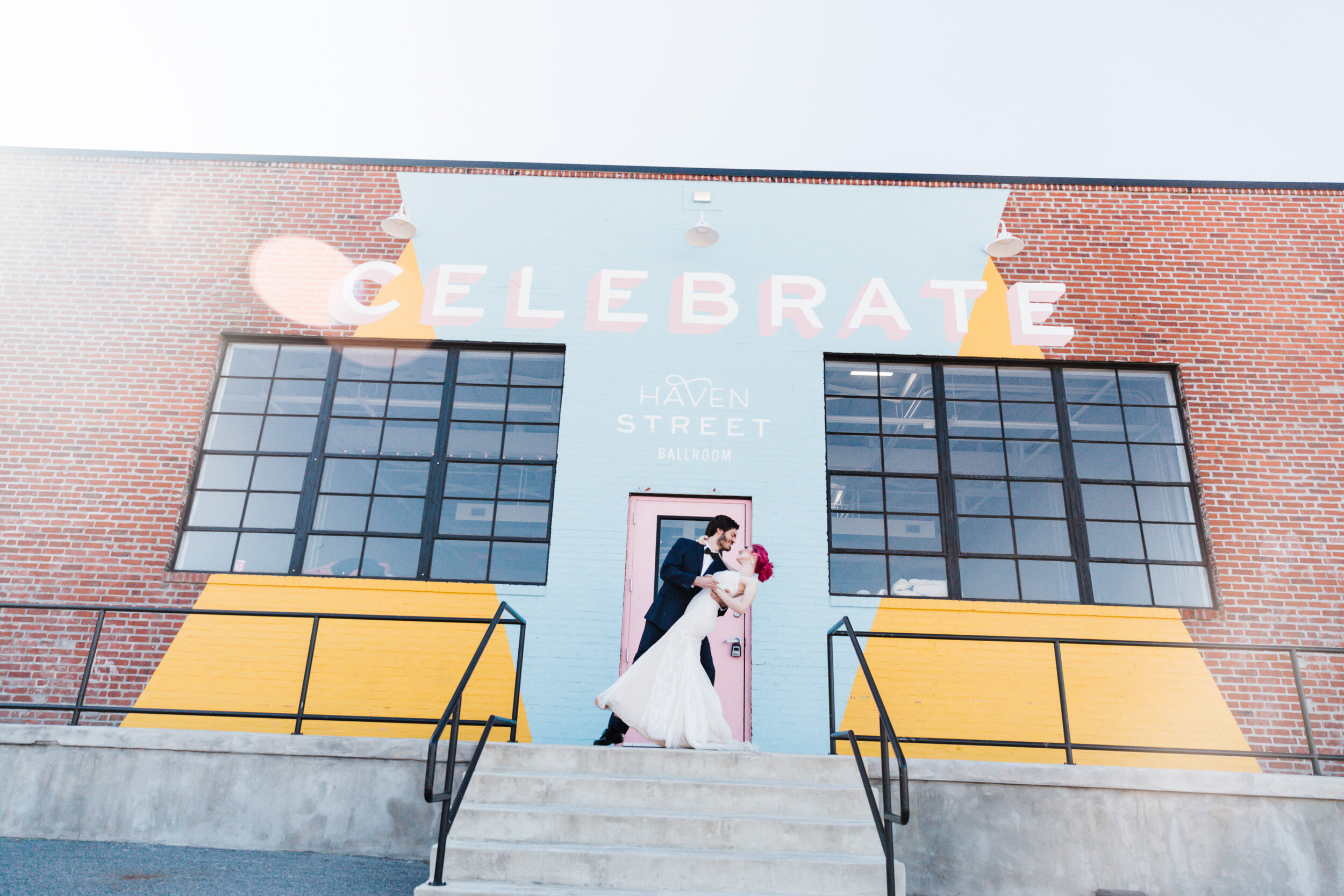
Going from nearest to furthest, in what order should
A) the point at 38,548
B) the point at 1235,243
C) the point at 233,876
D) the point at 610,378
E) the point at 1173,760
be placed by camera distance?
the point at 233,876 < the point at 1173,760 < the point at 38,548 < the point at 610,378 < the point at 1235,243

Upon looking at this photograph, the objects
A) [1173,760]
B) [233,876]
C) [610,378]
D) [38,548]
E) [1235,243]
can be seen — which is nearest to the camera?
[233,876]

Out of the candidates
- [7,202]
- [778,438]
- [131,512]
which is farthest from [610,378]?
[7,202]

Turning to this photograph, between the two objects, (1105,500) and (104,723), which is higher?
(1105,500)

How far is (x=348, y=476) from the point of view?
723 centimetres

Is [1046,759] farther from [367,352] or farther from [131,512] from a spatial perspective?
[131,512]

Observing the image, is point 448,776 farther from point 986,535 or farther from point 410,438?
point 986,535

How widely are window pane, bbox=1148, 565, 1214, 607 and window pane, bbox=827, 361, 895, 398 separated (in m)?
2.93

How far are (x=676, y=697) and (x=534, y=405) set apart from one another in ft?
11.3

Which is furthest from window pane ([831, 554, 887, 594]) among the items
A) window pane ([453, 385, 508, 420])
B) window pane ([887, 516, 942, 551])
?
window pane ([453, 385, 508, 420])

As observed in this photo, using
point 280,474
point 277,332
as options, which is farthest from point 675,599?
point 277,332

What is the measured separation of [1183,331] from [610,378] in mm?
5526

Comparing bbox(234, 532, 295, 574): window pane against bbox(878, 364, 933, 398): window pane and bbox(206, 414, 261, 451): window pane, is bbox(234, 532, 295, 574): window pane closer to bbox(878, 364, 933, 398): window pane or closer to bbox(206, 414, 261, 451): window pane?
bbox(206, 414, 261, 451): window pane

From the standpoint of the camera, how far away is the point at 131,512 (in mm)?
6840

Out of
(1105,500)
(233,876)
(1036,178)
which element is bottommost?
(233,876)
